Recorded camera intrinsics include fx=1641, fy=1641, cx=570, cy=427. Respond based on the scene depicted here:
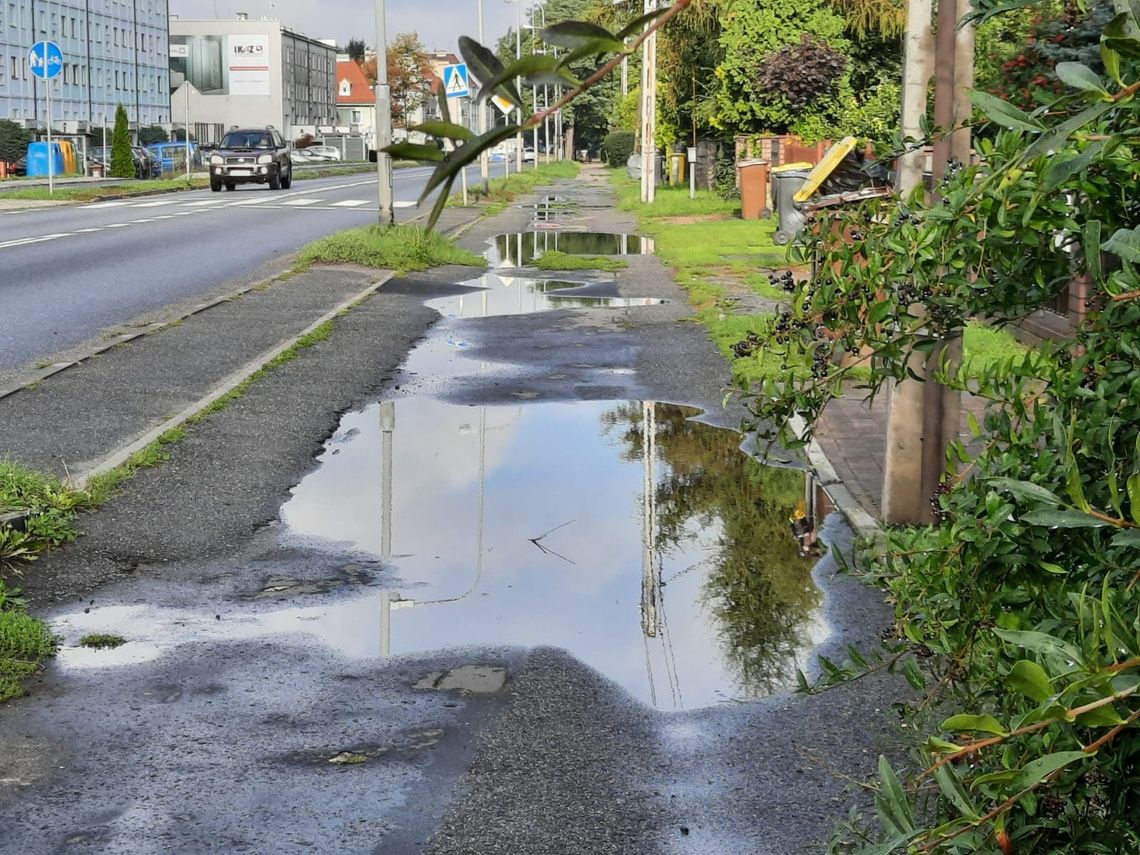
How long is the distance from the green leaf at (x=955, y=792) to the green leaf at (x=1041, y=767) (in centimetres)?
8

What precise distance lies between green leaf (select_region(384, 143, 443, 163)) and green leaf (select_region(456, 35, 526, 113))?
0.07m

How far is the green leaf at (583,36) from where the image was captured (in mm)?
1407

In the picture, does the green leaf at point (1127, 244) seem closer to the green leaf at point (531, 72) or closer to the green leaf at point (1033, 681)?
the green leaf at point (1033, 681)

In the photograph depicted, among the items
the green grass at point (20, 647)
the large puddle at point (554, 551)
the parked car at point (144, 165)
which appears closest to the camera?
the green grass at point (20, 647)

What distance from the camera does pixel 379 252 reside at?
79.1ft

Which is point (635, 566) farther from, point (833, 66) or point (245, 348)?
point (833, 66)

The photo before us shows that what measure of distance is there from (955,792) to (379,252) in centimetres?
2284

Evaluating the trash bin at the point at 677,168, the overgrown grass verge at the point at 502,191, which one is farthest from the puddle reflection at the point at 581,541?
the trash bin at the point at 677,168

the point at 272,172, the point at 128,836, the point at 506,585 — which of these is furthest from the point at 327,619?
the point at 272,172

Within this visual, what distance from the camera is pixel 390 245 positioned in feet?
79.8

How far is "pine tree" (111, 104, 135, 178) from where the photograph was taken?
63.2m

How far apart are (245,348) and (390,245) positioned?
964cm

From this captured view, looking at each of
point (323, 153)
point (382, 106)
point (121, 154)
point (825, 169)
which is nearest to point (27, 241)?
point (382, 106)

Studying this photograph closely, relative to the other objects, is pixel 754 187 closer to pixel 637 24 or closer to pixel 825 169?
pixel 825 169
